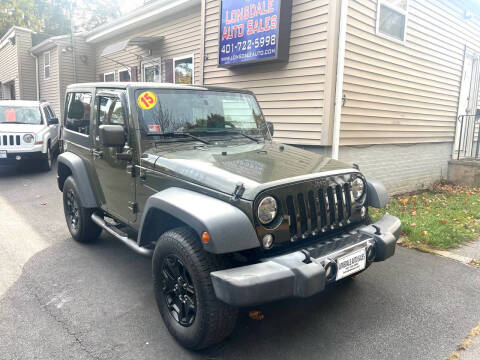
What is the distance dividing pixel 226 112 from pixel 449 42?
24.0 feet

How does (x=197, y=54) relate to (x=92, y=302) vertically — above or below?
above

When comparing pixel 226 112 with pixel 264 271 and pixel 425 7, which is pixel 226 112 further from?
pixel 425 7

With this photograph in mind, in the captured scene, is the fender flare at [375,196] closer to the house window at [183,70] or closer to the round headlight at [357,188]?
the round headlight at [357,188]

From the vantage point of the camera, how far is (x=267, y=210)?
97.2 inches

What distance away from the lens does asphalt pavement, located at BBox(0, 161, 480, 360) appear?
264 cm

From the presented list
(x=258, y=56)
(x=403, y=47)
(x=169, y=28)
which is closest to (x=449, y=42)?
(x=403, y=47)

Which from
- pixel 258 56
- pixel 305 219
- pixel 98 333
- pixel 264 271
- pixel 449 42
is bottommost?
pixel 98 333

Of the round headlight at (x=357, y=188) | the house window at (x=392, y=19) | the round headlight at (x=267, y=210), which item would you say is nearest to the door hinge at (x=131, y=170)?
the round headlight at (x=267, y=210)

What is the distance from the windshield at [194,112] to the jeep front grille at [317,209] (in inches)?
53.7

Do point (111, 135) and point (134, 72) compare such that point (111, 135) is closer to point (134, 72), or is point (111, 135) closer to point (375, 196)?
point (375, 196)

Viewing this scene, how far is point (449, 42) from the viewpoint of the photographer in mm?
8711

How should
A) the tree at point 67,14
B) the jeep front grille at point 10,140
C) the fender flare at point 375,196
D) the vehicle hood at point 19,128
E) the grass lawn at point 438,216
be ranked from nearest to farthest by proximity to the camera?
the fender flare at point 375,196 → the grass lawn at point 438,216 → the jeep front grille at point 10,140 → the vehicle hood at point 19,128 → the tree at point 67,14

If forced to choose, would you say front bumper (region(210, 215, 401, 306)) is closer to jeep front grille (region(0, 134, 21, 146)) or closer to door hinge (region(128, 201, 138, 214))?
door hinge (region(128, 201, 138, 214))

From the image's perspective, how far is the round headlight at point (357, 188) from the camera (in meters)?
3.16
